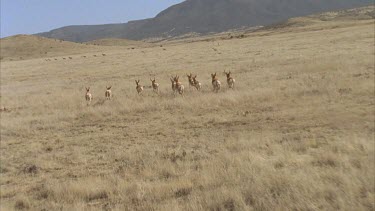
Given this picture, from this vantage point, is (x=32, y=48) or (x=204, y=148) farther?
(x=32, y=48)

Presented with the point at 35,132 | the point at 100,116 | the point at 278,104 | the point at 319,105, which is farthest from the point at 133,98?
the point at 319,105

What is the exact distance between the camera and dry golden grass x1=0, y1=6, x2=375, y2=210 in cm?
823

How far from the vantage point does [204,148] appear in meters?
12.8

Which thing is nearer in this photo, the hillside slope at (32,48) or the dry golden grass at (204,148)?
the dry golden grass at (204,148)

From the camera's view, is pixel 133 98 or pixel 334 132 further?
pixel 133 98

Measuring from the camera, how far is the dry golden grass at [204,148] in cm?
823

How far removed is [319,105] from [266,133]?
3717 millimetres

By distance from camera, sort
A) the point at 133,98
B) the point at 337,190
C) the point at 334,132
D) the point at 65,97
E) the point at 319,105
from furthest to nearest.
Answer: the point at 65,97 < the point at 133,98 < the point at 319,105 < the point at 334,132 < the point at 337,190

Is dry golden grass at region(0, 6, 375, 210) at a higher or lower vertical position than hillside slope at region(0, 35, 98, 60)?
higher

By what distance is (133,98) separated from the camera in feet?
76.3

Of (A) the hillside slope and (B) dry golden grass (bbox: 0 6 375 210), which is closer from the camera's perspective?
(B) dry golden grass (bbox: 0 6 375 210)

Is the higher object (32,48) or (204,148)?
(204,148)

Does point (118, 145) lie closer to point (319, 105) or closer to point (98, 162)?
point (98, 162)

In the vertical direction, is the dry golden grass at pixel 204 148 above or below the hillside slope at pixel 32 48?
above
